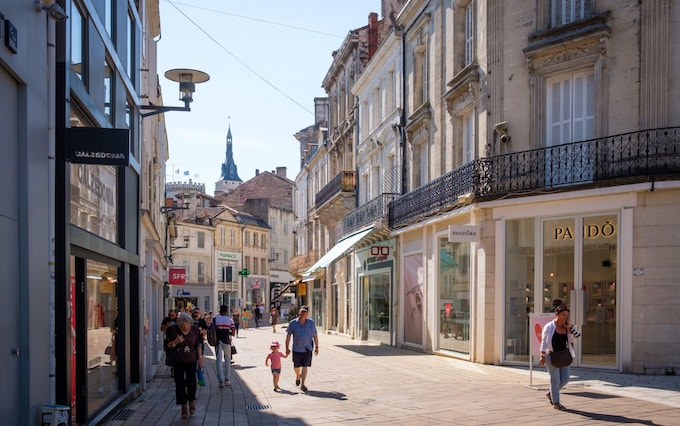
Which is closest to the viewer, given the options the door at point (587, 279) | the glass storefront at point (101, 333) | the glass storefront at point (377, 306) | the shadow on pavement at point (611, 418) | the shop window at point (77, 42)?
the shop window at point (77, 42)

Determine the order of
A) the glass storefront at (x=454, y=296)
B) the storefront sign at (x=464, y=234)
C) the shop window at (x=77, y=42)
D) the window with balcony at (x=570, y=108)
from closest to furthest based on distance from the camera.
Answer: the shop window at (x=77, y=42), the window with balcony at (x=570, y=108), the storefront sign at (x=464, y=234), the glass storefront at (x=454, y=296)

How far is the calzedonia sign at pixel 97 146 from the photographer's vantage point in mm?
7844

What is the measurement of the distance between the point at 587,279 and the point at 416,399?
224 inches

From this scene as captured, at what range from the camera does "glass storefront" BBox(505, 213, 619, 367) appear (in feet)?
50.0

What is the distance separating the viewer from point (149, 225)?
1811 centimetres

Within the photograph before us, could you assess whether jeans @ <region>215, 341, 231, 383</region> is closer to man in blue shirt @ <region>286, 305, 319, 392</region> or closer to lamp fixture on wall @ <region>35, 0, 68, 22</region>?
man in blue shirt @ <region>286, 305, 319, 392</region>

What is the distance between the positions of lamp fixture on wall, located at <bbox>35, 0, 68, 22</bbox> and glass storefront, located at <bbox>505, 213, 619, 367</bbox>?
11497 mm

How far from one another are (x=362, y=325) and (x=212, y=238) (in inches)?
1462

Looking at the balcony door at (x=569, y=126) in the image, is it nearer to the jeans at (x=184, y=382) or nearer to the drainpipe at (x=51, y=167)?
the jeans at (x=184, y=382)

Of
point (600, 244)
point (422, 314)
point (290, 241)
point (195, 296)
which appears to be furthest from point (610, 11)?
point (290, 241)

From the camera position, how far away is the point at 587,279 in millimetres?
15648

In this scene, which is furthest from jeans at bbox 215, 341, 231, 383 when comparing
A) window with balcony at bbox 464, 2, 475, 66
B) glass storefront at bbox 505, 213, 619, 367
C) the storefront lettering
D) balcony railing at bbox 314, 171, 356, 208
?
balcony railing at bbox 314, 171, 356, 208

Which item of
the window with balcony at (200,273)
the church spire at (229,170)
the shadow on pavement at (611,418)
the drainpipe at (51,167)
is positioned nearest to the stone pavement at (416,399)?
the shadow on pavement at (611,418)

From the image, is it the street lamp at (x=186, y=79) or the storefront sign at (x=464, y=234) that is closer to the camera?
the street lamp at (x=186, y=79)
